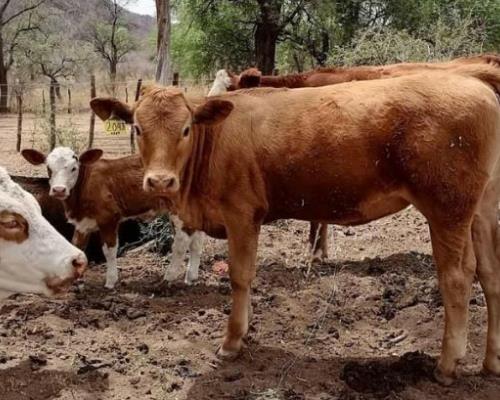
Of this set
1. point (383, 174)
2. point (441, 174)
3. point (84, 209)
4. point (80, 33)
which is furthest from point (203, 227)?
point (80, 33)

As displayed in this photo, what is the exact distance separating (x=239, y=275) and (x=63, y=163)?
11.3 feet

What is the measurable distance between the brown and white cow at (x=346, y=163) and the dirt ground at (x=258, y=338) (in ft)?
1.12

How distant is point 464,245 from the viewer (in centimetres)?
453

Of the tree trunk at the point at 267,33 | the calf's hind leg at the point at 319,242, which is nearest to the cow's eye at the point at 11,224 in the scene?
the calf's hind leg at the point at 319,242

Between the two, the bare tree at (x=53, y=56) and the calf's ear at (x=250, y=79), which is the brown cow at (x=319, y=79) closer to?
the calf's ear at (x=250, y=79)

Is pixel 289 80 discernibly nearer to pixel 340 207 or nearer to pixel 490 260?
pixel 340 207

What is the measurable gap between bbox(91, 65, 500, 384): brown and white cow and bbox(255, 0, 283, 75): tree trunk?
20927 millimetres

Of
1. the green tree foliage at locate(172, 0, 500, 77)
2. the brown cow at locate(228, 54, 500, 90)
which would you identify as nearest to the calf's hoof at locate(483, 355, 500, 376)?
the brown cow at locate(228, 54, 500, 90)

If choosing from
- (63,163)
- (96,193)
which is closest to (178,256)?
(96,193)

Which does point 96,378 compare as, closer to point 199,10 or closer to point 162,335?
point 162,335

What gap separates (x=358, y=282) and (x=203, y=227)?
2.17 m

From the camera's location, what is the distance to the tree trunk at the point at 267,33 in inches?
1000

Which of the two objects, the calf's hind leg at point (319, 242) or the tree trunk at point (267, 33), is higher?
the tree trunk at point (267, 33)

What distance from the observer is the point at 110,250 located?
24.5 feet
